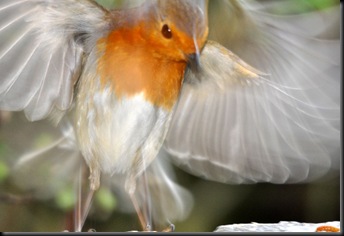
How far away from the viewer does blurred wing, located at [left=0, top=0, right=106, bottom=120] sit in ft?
5.22

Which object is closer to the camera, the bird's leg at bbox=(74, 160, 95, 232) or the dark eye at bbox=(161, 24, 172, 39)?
the dark eye at bbox=(161, 24, 172, 39)

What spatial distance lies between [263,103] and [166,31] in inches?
12.7

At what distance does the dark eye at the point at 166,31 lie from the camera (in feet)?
4.91

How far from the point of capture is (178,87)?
64.7 inches

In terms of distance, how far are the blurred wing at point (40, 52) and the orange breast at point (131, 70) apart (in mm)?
50

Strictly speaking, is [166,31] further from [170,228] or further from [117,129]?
[170,228]

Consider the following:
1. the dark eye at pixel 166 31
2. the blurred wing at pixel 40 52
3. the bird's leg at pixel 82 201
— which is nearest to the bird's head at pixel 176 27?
the dark eye at pixel 166 31

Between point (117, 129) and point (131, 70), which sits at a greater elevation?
point (131, 70)

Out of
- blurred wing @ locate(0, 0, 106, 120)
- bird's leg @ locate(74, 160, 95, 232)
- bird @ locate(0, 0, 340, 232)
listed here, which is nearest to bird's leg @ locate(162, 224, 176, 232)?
bird @ locate(0, 0, 340, 232)

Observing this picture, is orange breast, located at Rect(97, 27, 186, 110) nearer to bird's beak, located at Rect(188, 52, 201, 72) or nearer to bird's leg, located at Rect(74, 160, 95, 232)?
bird's beak, located at Rect(188, 52, 201, 72)

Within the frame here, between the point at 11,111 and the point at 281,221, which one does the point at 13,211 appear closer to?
the point at 11,111

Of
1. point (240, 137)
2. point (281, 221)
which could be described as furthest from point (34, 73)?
point (281, 221)

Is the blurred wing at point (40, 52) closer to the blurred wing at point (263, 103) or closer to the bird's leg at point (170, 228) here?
the blurred wing at point (263, 103)

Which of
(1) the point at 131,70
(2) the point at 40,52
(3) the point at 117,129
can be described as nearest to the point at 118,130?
(3) the point at 117,129
